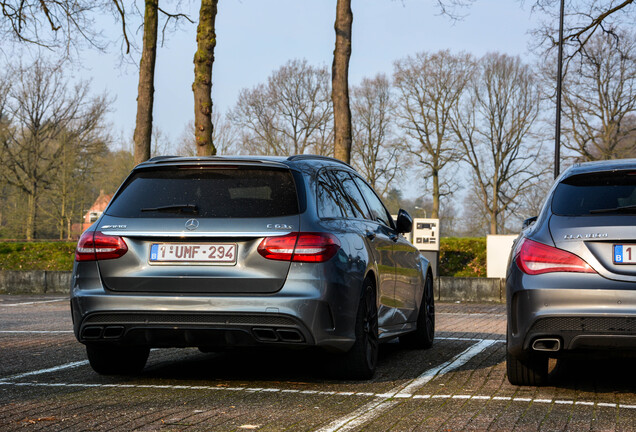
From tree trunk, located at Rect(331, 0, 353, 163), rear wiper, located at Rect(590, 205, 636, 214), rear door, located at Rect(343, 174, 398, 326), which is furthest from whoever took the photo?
tree trunk, located at Rect(331, 0, 353, 163)

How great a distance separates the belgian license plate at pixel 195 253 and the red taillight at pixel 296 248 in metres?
0.22

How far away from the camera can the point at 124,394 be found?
6.12 meters

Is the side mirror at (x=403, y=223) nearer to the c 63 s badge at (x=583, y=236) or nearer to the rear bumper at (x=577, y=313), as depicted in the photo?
the rear bumper at (x=577, y=313)

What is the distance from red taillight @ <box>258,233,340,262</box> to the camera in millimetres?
6129

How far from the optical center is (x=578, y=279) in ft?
19.0

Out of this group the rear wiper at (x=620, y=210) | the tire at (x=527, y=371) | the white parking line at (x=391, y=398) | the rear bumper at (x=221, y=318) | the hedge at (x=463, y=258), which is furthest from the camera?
the hedge at (x=463, y=258)

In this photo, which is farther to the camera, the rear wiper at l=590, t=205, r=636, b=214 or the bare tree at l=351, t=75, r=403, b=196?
the bare tree at l=351, t=75, r=403, b=196

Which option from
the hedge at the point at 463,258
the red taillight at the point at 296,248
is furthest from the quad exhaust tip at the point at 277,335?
the hedge at the point at 463,258

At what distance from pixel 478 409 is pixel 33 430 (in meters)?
2.56

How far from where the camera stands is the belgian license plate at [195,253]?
243 inches

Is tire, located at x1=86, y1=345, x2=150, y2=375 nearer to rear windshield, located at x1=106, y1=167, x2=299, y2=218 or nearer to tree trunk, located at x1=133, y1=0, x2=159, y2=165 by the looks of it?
rear windshield, located at x1=106, y1=167, x2=299, y2=218

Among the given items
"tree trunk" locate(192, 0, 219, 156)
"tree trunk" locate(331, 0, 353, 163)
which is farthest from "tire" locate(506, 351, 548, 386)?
"tree trunk" locate(331, 0, 353, 163)

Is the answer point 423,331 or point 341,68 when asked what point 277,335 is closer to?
point 423,331

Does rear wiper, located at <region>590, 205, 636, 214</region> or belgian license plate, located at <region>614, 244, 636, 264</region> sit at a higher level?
rear wiper, located at <region>590, 205, 636, 214</region>
